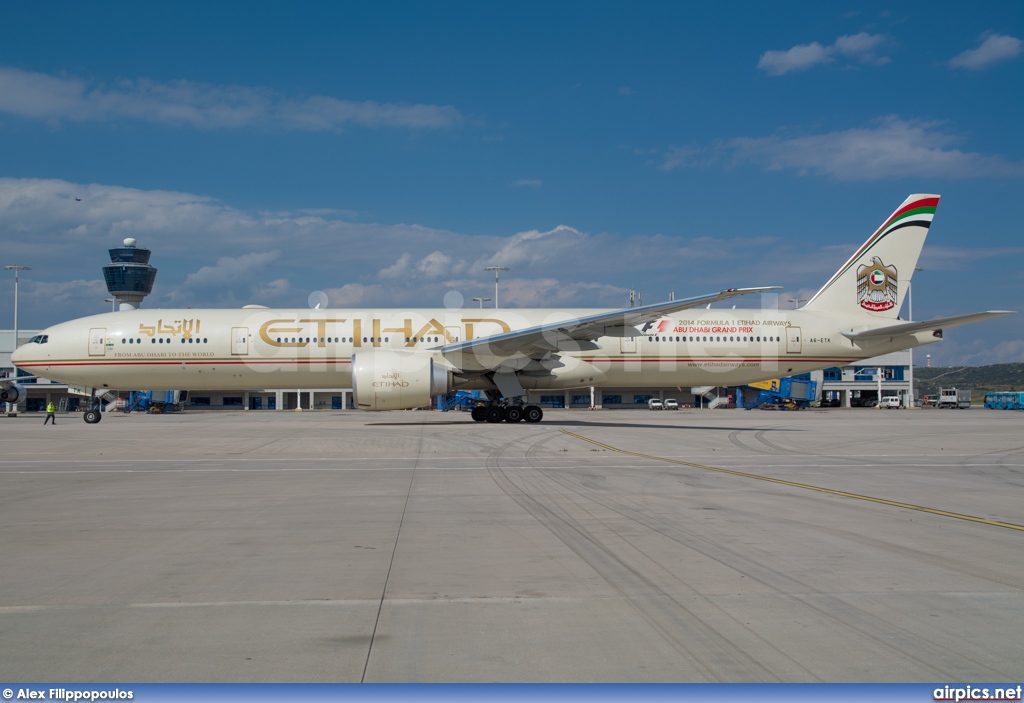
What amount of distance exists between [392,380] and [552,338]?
17.0ft

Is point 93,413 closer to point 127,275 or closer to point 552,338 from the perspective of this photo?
point 552,338

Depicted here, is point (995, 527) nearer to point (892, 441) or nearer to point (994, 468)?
point (994, 468)

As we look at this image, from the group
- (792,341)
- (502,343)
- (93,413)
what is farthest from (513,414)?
(93,413)

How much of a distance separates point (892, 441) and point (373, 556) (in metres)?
17.3

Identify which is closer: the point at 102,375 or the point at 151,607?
the point at 151,607

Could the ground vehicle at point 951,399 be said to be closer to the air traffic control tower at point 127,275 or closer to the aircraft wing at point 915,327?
the aircraft wing at point 915,327

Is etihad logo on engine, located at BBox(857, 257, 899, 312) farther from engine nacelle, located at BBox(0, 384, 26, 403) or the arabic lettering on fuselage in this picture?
engine nacelle, located at BBox(0, 384, 26, 403)

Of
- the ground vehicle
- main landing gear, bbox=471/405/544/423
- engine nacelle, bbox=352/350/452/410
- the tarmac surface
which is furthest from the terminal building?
the tarmac surface

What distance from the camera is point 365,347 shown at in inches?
1053

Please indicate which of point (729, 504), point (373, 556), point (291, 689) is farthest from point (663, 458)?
point (291, 689)

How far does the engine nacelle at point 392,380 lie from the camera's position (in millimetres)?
23047

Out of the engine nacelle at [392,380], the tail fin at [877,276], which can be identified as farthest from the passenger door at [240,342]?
the tail fin at [877,276]

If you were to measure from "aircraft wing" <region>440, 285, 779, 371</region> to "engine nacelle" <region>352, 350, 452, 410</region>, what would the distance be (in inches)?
55.0

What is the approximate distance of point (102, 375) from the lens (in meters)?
26.9
